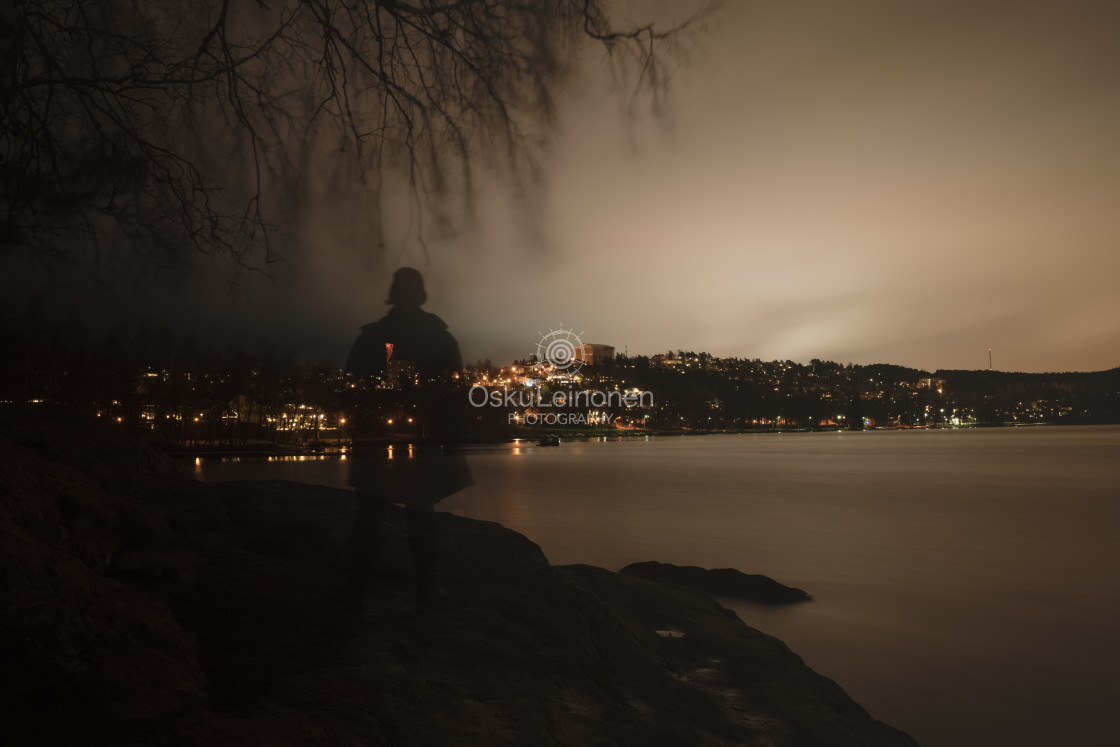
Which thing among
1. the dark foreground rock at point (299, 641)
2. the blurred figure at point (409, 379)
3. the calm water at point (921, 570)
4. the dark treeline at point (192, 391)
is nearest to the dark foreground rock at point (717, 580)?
the calm water at point (921, 570)

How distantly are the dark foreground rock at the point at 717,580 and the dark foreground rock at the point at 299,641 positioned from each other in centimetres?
334

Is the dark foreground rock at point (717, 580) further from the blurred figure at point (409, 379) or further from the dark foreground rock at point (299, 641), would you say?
the blurred figure at point (409, 379)

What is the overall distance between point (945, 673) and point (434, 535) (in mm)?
6004

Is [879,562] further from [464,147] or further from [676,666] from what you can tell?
[464,147]

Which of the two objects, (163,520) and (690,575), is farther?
(690,575)

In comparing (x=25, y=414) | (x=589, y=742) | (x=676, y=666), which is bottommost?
(x=676, y=666)

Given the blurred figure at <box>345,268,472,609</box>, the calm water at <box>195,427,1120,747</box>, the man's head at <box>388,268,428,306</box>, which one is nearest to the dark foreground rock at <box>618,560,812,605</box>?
the calm water at <box>195,427,1120,747</box>

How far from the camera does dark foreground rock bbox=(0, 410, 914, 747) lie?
6.82 feet

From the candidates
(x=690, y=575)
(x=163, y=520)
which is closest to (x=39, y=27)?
(x=163, y=520)

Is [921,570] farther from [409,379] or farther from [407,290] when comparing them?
[407,290]

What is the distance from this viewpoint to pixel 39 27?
239 cm

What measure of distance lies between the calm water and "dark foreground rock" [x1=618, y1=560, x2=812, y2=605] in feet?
0.93

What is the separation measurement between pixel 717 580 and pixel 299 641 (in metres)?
7.24

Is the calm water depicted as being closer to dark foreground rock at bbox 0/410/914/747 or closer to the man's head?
dark foreground rock at bbox 0/410/914/747
